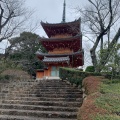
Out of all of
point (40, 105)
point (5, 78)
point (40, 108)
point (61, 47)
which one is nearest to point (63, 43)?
point (61, 47)

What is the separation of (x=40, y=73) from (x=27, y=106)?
1585cm

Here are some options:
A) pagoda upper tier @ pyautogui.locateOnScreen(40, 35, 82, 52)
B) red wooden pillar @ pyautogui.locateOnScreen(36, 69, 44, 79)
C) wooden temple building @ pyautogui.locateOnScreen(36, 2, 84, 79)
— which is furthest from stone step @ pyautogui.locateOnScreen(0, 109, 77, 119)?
red wooden pillar @ pyautogui.locateOnScreen(36, 69, 44, 79)

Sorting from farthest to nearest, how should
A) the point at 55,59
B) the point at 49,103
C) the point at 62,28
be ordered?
1. the point at 62,28
2. the point at 55,59
3. the point at 49,103

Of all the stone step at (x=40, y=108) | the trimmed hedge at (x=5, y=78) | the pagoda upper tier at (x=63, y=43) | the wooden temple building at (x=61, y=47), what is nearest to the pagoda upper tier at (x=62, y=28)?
the wooden temple building at (x=61, y=47)

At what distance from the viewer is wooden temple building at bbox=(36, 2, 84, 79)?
21.2 m

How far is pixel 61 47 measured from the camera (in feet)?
74.7

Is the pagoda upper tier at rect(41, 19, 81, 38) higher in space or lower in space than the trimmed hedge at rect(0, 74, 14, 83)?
higher

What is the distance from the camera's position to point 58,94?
29.3 feet

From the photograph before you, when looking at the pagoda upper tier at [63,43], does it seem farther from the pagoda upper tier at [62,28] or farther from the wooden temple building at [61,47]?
the pagoda upper tier at [62,28]

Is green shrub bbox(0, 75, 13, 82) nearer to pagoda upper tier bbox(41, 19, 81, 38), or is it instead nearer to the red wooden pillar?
the red wooden pillar

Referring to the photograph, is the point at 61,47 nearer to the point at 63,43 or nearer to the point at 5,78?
the point at 63,43

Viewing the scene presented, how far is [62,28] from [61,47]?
264 cm

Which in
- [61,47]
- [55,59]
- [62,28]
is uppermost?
[62,28]

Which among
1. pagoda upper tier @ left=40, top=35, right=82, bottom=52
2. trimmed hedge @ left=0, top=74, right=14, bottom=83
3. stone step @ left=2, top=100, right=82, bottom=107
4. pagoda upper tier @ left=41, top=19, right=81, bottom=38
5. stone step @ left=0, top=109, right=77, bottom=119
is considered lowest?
stone step @ left=0, top=109, right=77, bottom=119
